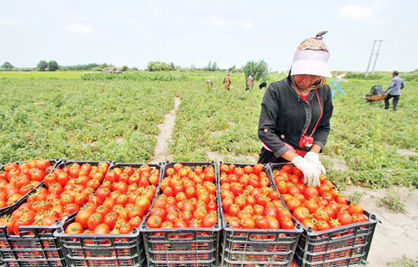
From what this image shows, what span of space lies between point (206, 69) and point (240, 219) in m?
77.0

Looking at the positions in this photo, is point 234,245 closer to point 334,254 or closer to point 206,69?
point 334,254

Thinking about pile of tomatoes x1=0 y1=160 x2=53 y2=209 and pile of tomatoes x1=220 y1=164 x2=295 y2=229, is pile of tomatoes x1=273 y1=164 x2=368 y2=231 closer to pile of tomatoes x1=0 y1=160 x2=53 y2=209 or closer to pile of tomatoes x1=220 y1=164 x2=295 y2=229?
pile of tomatoes x1=220 y1=164 x2=295 y2=229

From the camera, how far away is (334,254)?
1.66m

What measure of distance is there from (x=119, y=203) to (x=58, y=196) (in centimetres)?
70

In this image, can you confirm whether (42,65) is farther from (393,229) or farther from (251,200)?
(393,229)

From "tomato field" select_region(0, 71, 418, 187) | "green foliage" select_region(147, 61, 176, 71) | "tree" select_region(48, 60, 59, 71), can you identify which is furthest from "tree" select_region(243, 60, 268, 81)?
"tree" select_region(48, 60, 59, 71)

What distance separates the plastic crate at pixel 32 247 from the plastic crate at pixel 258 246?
1.30 metres

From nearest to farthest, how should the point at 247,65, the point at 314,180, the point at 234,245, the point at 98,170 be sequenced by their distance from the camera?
1. the point at 234,245
2. the point at 314,180
3. the point at 98,170
4. the point at 247,65

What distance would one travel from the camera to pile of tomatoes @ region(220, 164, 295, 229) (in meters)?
1.68

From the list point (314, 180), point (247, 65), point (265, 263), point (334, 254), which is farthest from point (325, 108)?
point (247, 65)

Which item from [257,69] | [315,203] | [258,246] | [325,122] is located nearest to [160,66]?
[257,69]

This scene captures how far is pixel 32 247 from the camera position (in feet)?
5.42

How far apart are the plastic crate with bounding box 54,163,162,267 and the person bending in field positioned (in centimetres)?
166

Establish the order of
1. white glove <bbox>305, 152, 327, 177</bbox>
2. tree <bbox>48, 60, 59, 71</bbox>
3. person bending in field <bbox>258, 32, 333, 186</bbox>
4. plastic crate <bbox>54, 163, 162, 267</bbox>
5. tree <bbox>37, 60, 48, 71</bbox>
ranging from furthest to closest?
tree <bbox>37, 60, 48, 71</bbox> → tree <bbox>48, 60, 59, 71</bbox> → white glove <bbox>305, 152, 327, 177</bbox> → person bending in field <bbox>258, 32, 333, 186</bbox> → plastic crate <bbox>54, 163, 162, 267</bbox>
